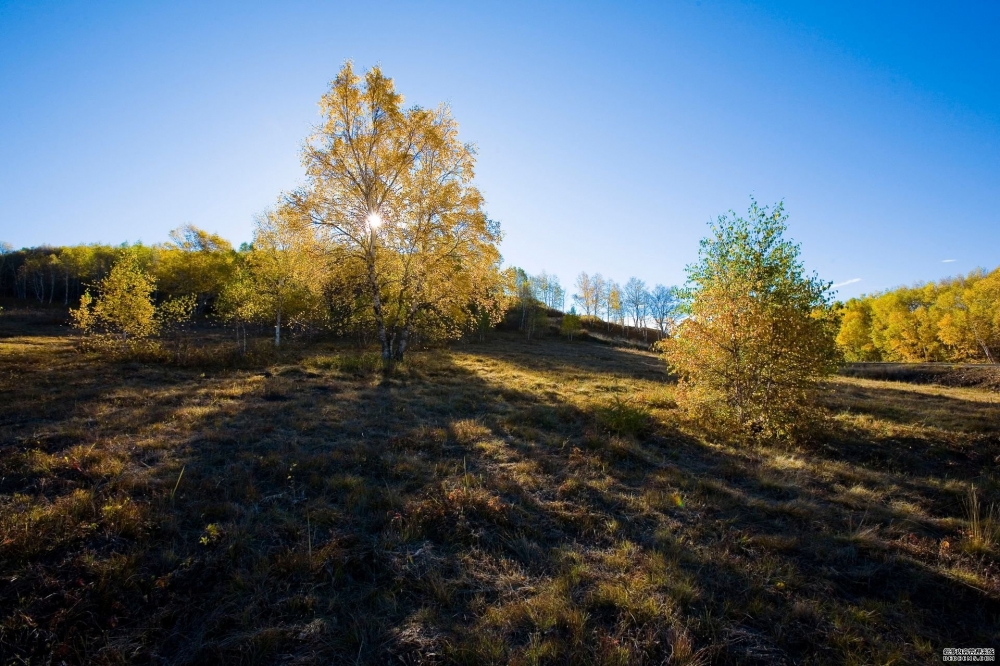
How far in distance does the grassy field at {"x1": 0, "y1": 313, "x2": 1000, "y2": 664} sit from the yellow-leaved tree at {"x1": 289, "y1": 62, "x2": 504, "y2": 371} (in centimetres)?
1106

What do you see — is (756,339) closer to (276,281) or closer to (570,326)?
(276,281)

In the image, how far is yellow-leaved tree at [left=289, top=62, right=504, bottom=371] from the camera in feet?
61.7

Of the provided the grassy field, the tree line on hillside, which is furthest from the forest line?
the grassy field

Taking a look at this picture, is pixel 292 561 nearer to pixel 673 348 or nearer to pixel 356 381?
pixel 673 348

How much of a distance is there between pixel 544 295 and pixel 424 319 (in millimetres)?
68170

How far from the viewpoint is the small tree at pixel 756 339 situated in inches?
415

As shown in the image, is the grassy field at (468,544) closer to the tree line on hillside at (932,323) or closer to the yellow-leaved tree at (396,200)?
the yellow-leaved tree at (396,200)

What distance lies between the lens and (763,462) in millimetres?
8734

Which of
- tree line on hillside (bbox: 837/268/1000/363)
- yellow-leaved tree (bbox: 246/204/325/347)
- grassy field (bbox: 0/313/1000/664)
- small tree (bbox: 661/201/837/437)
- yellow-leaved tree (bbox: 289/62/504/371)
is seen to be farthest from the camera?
tree line on hillside (bbox: 837/268/1000/363)

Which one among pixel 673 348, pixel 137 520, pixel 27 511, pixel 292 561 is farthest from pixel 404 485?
pixel 673 348

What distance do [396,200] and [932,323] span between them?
265 ft

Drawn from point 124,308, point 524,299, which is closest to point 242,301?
point 124,308

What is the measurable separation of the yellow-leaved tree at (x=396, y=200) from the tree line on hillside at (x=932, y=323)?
130ft

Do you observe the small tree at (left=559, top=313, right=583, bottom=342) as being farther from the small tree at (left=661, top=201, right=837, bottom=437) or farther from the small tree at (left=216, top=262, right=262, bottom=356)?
the small tree at (left=661, top=201, right=837, bottom=437)
